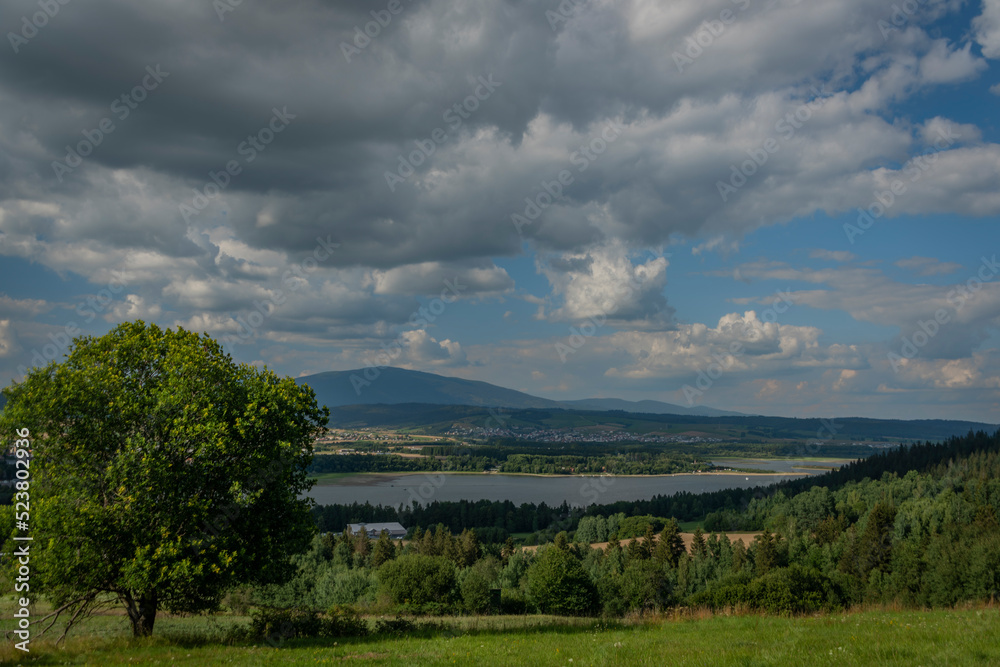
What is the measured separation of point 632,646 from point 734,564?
7919 cm

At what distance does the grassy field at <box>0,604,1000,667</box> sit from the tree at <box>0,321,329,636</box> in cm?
189

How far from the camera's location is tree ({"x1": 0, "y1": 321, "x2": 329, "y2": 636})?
55.3 feet

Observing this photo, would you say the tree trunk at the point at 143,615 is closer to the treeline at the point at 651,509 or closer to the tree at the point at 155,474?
the tree at the point at 155,474

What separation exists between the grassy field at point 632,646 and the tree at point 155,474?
189 cm

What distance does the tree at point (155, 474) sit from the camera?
1684 centimetres

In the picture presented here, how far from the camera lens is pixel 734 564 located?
82.8 m

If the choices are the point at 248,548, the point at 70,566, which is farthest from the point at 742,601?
the point at 70,566

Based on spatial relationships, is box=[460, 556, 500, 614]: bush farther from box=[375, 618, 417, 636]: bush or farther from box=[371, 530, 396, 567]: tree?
box=[371, 530, 396, 567]: tree

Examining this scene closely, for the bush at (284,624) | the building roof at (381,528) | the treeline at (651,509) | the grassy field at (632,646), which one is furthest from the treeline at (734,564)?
the building roof at (381,528)

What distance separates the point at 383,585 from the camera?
5469cm

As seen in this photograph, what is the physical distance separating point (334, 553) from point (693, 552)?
190 feet

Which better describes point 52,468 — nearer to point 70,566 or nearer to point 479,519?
point 70,566

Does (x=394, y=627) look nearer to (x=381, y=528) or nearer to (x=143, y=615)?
(x=143, y=615)

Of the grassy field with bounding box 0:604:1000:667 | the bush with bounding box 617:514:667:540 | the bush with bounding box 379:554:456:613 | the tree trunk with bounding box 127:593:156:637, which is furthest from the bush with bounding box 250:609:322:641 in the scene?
the bush with bounding box 617:514:667:540
